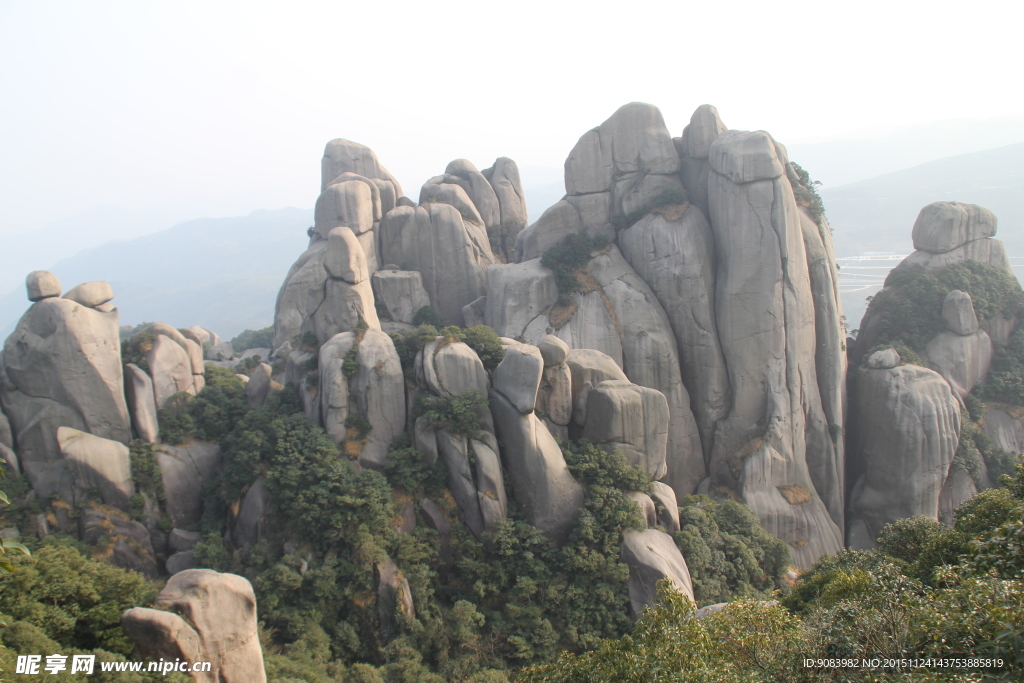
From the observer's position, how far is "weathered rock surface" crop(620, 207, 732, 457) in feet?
86.3

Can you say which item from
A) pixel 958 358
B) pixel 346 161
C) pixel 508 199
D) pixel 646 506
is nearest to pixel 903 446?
pixel 958 358

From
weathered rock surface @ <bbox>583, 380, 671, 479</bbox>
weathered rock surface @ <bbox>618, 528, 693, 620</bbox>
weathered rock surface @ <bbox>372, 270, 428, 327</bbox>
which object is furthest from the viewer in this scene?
weathered rock surface @ <bbox>372, 270, 428, 327</bbox>

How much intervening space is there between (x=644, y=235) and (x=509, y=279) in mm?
6973

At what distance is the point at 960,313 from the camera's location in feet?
86.7

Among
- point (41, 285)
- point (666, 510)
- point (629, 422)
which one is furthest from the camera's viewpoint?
point (41, 285)

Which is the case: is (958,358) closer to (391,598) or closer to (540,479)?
(540,479)

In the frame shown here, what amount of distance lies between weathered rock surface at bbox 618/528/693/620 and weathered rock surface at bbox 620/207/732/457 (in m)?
9.83

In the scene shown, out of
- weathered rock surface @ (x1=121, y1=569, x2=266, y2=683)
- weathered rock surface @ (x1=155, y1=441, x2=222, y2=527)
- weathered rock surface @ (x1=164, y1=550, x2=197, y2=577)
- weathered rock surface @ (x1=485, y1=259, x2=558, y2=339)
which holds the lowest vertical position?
weathered rock surface @ (x1=164, y1=550, x2=197, y2=577)

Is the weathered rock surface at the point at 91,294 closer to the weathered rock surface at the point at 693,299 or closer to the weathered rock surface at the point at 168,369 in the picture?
the weathered rock surface at the point at 168,369

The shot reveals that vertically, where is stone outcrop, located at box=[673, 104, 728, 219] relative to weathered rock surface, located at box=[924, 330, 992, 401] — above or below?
above

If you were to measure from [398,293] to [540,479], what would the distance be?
50.6 ft

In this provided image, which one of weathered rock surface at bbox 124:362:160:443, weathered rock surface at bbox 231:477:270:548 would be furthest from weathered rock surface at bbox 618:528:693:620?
weathered rock surface at bbox 124:362:160:443

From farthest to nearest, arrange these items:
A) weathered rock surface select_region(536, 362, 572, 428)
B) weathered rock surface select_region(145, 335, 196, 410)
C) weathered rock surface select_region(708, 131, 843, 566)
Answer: weathered rock surface select_region(708, 131, 843, 566) → weathered rock surface select_region(145, 335, 196, 410) → weathered rock surface select_region(536, 362, 572, 428)

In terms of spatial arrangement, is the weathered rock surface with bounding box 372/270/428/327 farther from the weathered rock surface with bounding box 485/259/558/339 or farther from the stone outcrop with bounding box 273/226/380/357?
the stone outcrop with bounding box 273/226/380/357
